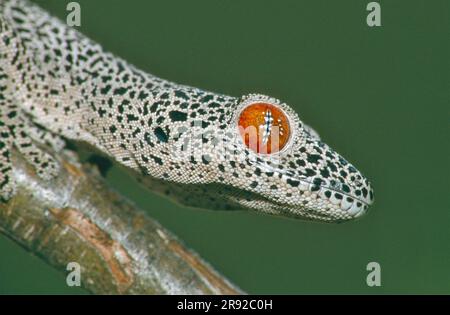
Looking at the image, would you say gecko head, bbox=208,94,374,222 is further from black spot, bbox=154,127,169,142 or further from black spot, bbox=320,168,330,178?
black spot, bbox=154,127,169,142

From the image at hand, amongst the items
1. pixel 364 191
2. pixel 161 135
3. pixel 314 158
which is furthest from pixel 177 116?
pixel 364 191

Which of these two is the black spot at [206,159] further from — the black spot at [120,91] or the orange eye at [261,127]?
the black spot at [120,91]

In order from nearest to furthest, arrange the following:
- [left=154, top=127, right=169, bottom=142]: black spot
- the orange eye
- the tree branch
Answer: the orange eye → the tree branch → [left=154, top=127, right=169, bottom=142]: black spot

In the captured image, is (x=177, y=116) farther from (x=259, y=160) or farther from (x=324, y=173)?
(x=324, y=173)

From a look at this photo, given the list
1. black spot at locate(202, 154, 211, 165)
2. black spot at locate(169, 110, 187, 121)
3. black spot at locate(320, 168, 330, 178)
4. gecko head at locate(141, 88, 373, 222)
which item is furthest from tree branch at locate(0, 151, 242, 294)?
black spot at locate(320, 168, 330, 178)

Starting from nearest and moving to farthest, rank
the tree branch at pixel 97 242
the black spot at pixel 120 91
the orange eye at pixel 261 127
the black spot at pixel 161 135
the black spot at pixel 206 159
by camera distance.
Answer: the orange eye at pixel 261 127 < the black spot at pixel 206 159 < the tree branch at pixel 97 242 < the black spot at pixel 161 135 < the black spot at pixel 120 91

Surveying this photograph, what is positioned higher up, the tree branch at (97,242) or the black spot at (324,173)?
the black spot at (324,173)

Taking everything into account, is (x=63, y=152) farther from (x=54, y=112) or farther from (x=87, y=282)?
(x=87, y=282)

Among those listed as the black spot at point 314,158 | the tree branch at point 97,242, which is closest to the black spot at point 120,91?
the tree branch at point 97,242
